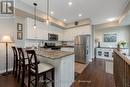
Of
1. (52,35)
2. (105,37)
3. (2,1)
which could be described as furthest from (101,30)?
(2,1)

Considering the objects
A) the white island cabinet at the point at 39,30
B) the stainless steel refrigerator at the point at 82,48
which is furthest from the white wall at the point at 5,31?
the stainless steel refrigerator at the point at 82,48

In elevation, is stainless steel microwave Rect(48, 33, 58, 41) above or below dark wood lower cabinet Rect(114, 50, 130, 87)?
above

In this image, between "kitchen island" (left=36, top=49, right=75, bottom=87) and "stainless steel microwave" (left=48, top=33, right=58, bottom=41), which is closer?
"kitchen island" (left=36, top=49, right=75, bottom=87)

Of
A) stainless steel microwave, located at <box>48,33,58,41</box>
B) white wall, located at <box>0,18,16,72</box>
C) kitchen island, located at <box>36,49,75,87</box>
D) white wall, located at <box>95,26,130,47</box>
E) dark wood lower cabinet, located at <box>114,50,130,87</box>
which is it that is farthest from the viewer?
white wall, located at <box>95,26,130,47</box>

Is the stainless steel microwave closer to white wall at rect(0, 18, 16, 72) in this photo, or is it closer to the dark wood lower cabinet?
white wall at rect(0, 18, 16, 72)

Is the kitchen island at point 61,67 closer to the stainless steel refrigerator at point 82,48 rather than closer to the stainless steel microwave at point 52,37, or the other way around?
the stainless steel microwave at point 52,37

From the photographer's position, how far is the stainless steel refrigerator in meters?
5.97

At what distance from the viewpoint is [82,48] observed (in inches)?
240

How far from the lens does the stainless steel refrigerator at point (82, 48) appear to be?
5.97m

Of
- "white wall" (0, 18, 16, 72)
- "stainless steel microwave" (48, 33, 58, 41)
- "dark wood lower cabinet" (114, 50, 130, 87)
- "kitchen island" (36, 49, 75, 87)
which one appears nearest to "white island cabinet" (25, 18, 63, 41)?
"stainless steel microwave" (48, 33, 58, 41)

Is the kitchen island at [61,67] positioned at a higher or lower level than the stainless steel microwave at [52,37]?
lower

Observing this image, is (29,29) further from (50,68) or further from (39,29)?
(50,68)

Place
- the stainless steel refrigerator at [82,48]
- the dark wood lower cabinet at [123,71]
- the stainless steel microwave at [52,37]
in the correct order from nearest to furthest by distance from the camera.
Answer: the dark wood lower cabinet at [123,71] → the stainless steel microwave at [52,37] → the stainless steel refrigerator at [82,48]

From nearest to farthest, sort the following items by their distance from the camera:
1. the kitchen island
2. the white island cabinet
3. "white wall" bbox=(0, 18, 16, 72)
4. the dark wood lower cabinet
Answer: the dark wood lower cabinet < the kitchen island < "white wall" bbox=(0, 18, 16, 72) < the white island cabinet
